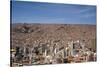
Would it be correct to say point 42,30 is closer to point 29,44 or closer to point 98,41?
point 29,44

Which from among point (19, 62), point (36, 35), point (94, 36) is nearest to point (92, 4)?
point (94, 36)

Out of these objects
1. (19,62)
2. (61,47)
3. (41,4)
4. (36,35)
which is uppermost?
(41,4)

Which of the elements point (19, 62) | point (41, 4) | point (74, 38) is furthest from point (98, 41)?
point (19, 62)

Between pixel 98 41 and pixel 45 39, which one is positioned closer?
pixel 45 39

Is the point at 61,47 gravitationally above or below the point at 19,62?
above
